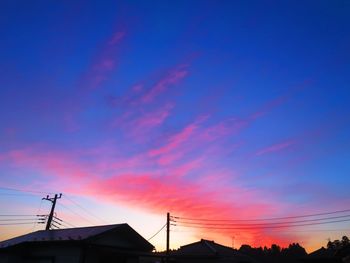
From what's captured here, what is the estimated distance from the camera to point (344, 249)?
28.9m

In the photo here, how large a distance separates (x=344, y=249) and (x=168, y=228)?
57.8ft

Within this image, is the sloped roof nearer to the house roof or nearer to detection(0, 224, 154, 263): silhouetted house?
the house roof

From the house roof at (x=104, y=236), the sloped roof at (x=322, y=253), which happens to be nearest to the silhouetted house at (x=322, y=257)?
the sloped roof at (x=322, y=253)

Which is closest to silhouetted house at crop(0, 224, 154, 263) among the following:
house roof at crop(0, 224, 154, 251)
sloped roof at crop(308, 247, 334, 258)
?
house roof at crop(0, 224, 154, 251)

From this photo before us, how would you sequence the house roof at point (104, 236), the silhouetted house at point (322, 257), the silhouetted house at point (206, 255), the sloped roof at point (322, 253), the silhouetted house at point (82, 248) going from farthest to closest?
the sloped roof at point (322, 253), the silhouetted house at point (322, 257), the silhouetted house at point (206, 255), the house roof at point (104, 236), the silhouetted house at point (82, 248)

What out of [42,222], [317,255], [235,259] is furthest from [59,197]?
[317,255]

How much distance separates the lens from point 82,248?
20.5 m

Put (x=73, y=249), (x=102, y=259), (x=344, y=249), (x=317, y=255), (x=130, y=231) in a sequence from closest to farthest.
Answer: (x=73, y=249) < (x=102, y=259) < (x=130, y=231) < (x=344, y=249) < (x=317, y=255)

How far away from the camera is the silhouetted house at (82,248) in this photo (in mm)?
20672

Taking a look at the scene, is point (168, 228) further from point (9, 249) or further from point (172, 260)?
point (9, 249)

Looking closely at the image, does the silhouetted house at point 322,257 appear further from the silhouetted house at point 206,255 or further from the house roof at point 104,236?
the house roof at point 104,236

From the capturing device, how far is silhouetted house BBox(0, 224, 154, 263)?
2067 cm

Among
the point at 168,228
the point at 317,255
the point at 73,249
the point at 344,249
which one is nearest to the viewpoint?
the point at 73,249

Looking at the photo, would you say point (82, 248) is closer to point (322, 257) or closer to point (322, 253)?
point (322, 257)
